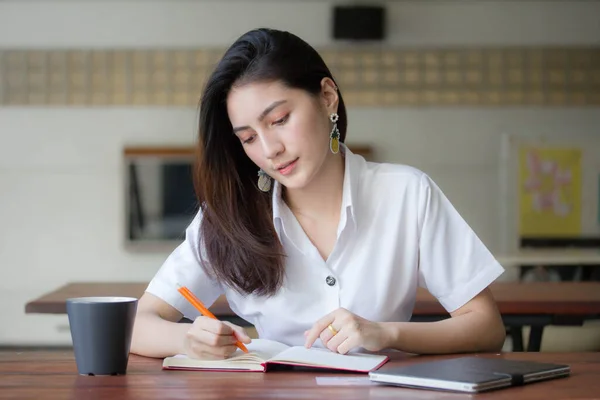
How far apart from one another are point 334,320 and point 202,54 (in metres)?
4.57

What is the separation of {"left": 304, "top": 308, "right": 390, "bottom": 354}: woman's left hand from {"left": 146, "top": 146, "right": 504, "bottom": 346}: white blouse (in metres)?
0.28

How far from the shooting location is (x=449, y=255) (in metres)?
1.75

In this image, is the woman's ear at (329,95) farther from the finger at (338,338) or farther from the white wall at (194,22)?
the white wall at (194,22)

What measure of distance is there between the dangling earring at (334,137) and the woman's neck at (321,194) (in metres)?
0.03

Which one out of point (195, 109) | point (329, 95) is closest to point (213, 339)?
point (329, 95)

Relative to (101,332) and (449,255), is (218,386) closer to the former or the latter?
(101,332)

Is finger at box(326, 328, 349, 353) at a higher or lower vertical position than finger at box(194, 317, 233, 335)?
lower

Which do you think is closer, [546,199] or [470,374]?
[470,374]

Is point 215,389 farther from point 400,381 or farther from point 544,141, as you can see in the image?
point 544,141

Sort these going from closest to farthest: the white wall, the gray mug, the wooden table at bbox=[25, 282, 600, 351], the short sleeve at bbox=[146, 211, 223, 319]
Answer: the gray mug < the short sleeve at bbox=[146, 211, 223, 319] < the wooden table at bbox=[25, 282, 600, 351] < the white wall

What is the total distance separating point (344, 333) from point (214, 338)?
8.3 inches

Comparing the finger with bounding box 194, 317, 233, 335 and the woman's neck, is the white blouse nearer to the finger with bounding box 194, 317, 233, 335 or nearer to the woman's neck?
the woman's neck

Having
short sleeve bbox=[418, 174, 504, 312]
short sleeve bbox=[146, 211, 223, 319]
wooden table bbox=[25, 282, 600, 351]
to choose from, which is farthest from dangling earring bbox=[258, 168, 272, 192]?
wooden table bbox=[25, 282, 600, 351]

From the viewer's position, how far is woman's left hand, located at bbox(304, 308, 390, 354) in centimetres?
144
